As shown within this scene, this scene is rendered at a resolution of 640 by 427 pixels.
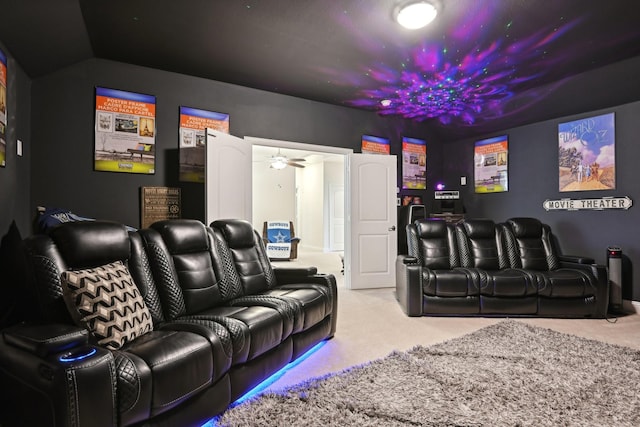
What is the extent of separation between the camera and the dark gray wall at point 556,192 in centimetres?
421

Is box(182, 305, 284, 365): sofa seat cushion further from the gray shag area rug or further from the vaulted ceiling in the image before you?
the vaulted ceiling

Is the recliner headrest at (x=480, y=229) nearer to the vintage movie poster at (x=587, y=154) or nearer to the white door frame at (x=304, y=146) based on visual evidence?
the vintage movie poster at (x=587, y=154)

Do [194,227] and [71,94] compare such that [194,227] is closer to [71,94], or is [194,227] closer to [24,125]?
[24,125]

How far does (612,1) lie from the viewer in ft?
8.78

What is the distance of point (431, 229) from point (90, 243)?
3.62 metres

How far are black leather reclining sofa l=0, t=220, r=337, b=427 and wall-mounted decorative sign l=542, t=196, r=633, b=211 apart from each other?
370 cm

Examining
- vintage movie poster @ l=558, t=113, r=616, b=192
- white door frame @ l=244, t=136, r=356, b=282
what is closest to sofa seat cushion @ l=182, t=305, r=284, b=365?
white door frame @ l=244, t=136, r=356, b=282

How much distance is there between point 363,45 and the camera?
3.48 meters

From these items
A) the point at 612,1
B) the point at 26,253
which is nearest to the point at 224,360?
the point at 26,253

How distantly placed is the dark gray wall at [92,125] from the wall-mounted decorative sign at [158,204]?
65 millimetres

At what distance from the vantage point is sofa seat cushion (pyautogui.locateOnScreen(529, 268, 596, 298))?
3.74 m

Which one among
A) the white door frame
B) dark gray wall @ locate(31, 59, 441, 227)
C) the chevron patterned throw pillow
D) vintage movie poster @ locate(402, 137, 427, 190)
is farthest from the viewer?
vintage movie poster @ locate(402, 137, 427, 190)

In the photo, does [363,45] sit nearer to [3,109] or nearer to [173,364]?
[3,109]

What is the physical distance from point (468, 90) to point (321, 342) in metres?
3.63
